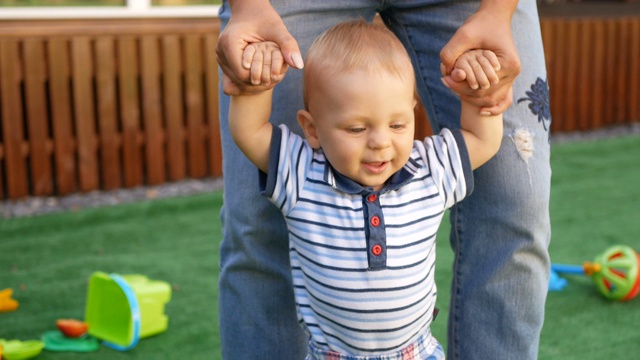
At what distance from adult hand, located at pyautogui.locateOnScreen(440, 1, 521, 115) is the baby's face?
5.0 inches

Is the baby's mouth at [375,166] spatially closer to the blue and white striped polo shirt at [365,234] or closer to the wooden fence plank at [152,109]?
Answer: the blue and white striped polo shirt at [365,234]

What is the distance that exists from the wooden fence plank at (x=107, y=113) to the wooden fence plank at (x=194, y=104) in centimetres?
49

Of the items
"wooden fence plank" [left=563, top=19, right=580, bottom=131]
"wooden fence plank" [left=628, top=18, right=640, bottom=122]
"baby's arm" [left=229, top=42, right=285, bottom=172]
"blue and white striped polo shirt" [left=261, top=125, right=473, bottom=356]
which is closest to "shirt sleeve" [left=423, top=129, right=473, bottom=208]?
"blue and white striped polo shirt" [left=261, top=125, right=473, bottom=356]

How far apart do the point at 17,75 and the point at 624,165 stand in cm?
423

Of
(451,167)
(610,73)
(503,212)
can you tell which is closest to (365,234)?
(451,167)

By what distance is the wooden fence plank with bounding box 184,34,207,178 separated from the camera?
5973 mm

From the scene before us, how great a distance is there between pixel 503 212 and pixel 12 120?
13.6 feet

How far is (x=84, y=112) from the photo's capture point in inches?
222

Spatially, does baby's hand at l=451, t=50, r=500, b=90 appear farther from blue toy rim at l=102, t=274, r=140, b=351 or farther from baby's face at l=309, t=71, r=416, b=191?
blue toy rim at l=102, t=274, r=140, b=351

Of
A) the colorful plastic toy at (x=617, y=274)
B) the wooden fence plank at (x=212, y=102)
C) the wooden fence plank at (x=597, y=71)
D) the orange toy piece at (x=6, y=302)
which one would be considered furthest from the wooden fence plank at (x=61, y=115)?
the wooden fence plank at (x=597, y=71)

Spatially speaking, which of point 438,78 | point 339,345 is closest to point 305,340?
point 339,345

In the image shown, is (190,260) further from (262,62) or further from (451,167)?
(262,62)

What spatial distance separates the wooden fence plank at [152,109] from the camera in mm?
5797

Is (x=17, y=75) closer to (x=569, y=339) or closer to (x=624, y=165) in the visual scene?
(x=569, y=339)
